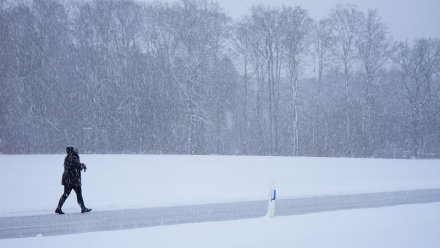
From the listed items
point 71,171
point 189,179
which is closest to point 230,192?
point 189,179

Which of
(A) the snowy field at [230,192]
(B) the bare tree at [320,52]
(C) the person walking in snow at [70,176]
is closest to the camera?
(A) the snowy field at [230,192]

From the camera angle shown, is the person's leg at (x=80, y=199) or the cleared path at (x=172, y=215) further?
the person's leg at (x=80, y=199)

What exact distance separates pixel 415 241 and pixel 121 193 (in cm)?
1182

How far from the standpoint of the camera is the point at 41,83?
36.3 m

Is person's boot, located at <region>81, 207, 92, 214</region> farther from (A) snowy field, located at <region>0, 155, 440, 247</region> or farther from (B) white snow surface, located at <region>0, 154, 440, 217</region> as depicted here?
(B) white snow surface, located at <region>0, 154, 440, 217</region>

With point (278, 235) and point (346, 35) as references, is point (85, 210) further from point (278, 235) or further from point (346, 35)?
point (346, 35)

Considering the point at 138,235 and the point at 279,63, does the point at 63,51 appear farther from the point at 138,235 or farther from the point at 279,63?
the point at 138,235

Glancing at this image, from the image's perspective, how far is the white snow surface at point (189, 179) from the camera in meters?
16.0

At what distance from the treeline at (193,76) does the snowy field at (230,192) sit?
9540 mm

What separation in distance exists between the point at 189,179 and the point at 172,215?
9.49 metres

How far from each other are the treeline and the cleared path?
74.3 ft

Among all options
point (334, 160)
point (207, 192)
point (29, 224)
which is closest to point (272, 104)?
point (334, 160)

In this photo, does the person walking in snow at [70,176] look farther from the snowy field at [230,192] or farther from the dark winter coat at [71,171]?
the snowy field at [230,192]

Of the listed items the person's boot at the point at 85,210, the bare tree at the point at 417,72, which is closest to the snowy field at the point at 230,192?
the person's boot at the point at 85,210
